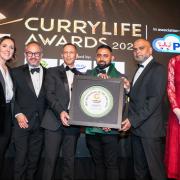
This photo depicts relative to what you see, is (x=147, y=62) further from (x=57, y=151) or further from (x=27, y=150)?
(x=27, y=150)

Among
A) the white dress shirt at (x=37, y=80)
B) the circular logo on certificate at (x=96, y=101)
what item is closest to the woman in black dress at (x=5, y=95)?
the white dress shirt at (x=37, y=80)

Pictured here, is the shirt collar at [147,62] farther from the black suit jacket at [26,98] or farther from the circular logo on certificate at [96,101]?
the black suit jacket at [26,98]

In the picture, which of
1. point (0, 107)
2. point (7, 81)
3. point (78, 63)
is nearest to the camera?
point (0, 107)

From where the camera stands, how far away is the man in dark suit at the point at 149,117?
118 inches

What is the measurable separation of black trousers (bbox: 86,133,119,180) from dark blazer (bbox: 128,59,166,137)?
0.98 ft

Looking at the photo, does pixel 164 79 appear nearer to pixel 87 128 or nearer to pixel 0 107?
pixel 87 128

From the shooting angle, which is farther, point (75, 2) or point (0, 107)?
point (75, 2)

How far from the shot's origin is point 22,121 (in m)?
3.24

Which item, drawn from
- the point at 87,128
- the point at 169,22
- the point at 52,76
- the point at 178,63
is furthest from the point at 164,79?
the point at 169,22

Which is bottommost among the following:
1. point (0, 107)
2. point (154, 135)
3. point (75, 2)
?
point (154, 135)

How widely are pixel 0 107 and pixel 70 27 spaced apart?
2.03m

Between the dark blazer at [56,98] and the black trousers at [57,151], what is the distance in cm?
7

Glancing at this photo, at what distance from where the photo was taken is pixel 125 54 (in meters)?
4.61

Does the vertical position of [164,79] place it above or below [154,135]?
above
